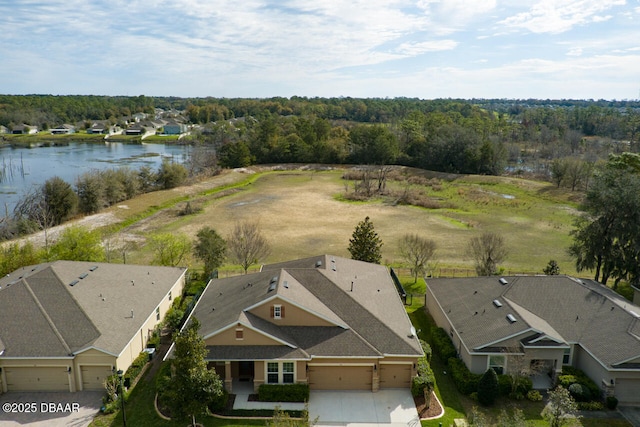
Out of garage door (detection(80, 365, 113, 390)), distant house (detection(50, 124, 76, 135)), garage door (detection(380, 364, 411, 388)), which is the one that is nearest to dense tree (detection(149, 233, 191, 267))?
garage door (detection(80, 365, 113, 390))

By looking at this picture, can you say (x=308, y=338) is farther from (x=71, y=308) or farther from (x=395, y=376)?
(x=71, y=308)

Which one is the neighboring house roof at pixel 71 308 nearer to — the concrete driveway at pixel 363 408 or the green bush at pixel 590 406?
the concrete driveway at pixel 363 408

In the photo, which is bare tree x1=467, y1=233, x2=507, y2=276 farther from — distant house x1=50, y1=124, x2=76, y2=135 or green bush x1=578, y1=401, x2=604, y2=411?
distant house x1=50, y1=124, x2=76, y2=135

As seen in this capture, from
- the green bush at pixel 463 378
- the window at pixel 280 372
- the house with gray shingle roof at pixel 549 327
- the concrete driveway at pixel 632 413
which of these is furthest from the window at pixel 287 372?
the concrete driveway at pixel 632 413

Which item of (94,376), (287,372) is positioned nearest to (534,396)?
(287,372)

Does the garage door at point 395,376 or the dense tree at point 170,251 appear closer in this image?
the garage door at point 395,376

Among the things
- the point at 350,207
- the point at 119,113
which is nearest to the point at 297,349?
the point at 350,207

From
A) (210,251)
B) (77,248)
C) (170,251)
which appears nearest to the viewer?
(77,248)
